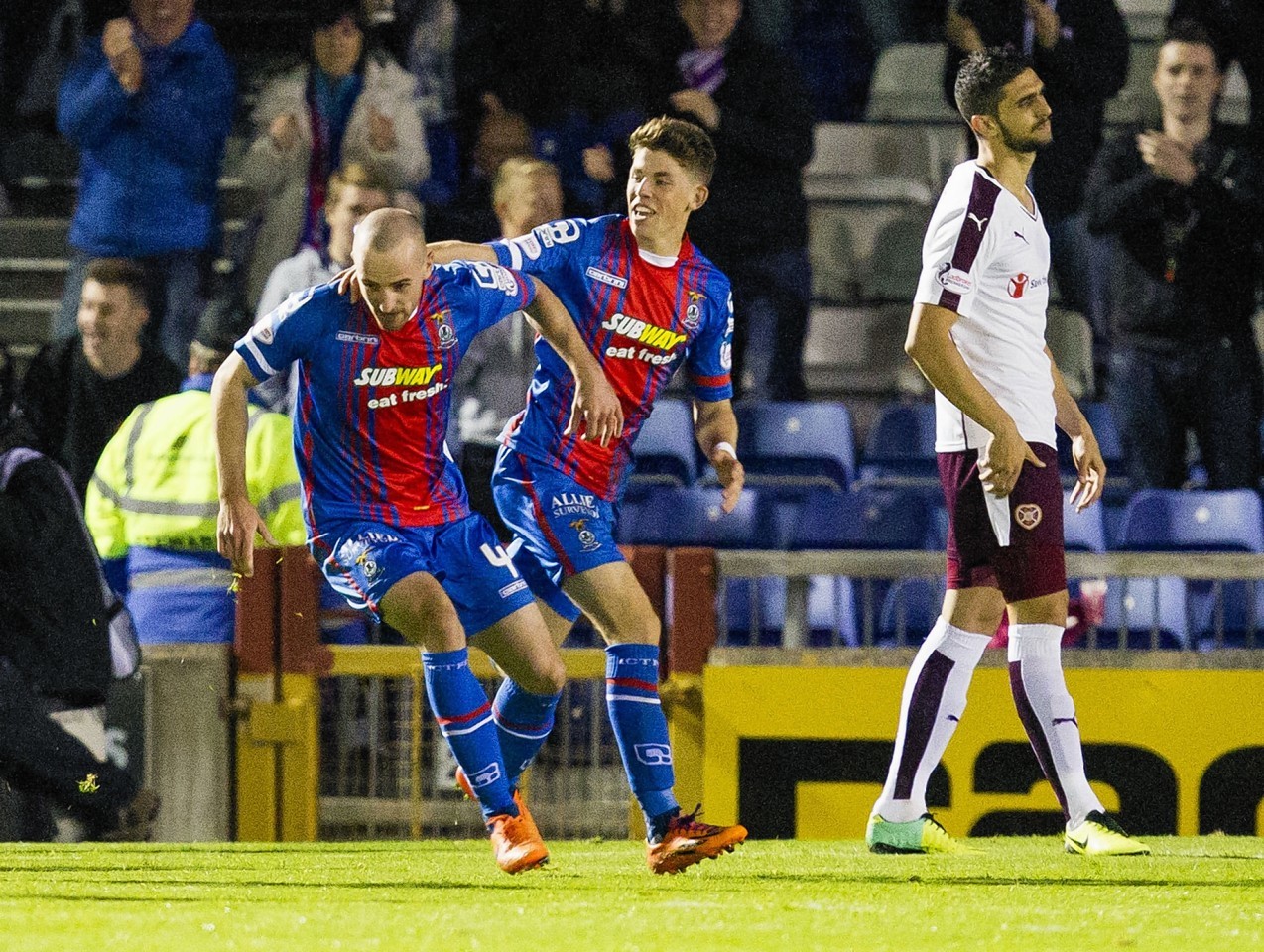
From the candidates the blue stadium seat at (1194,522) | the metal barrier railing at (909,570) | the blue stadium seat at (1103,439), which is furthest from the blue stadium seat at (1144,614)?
the blue stadium seat at (1103,439)

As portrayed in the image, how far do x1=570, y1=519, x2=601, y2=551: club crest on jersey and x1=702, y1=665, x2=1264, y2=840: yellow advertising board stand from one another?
1868 millimetres

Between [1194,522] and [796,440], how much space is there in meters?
2.07

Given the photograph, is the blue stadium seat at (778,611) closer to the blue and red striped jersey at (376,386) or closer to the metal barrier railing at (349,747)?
the metal barrier railing at (349,747)

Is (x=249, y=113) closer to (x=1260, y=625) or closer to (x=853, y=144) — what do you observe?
(x=853, y=144)

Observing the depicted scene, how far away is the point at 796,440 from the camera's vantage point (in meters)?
10.6

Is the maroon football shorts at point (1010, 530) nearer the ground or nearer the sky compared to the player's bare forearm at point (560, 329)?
nearer the ground

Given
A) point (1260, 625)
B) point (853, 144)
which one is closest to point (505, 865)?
point (1260, 625)

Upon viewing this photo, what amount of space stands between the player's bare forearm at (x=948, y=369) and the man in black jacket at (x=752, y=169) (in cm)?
462

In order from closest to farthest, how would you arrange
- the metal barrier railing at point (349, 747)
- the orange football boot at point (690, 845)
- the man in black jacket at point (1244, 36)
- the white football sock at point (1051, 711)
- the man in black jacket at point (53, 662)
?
the orange football boot at point (690, 845) < the white football sock at point (1051, 711) < the man in black jacket at point (53, 662) < the metal barrier railing at point (349, 747) < the man in black jacket at point (1244, 36)

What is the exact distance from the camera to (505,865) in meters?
5.62

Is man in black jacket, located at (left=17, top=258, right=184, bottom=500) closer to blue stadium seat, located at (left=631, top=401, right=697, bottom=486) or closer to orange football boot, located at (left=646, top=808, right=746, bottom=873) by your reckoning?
blue stadium seat, located at (left=631, top=401, right=697, bottom=486)

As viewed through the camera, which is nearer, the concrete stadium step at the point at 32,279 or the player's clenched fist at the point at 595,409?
the player's clenched fist at the point at 595,409

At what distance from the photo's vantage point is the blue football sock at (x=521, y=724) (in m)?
6.63

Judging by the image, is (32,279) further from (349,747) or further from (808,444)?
(349,747)
